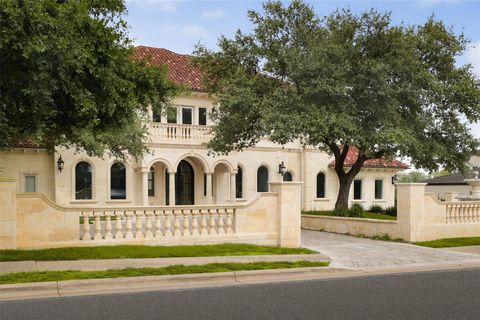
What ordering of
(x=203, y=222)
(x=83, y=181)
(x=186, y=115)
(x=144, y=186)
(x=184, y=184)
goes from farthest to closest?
(x=184, y=184)
(x=186, y=115)
(x=144, y=186)
(x=83, y=181)
(x=203, y=222)

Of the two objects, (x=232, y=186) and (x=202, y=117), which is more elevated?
(x=202, y=117)

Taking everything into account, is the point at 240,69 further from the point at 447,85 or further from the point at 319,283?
the point at 319,283

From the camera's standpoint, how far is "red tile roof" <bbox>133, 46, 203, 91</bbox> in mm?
30016

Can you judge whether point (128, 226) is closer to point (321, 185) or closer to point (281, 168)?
point (281, 168)

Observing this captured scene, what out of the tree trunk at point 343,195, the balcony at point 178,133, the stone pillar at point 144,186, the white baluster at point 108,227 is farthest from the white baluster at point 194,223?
the stone pillar at point 144,186

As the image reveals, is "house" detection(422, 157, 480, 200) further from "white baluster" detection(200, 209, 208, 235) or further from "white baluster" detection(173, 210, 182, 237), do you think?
"white baluster" detection(173, 210, 182, 237)

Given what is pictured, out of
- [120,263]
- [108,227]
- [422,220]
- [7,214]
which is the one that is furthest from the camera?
[422,220]

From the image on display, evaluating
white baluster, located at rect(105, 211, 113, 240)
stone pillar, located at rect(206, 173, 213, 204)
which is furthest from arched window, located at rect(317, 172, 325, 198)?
white baluster, located at rect(105, 211, 113, 240)

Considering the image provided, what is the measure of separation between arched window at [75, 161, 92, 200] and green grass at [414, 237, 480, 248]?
1771 cm

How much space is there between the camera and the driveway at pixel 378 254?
41.2ft

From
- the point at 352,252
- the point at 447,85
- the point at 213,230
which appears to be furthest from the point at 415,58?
the point at 213,230

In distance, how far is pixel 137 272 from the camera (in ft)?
32.6

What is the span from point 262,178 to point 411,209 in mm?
17159

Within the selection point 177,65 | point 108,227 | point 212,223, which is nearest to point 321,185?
point 177,65
